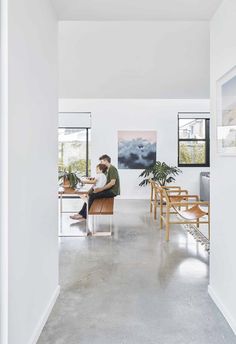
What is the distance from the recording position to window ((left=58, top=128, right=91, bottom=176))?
8.41m

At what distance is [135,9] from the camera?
2436mm

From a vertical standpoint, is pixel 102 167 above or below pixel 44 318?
above

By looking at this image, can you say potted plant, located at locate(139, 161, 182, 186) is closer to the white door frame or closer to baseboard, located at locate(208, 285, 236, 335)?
baseboard, located at locate(208, 285, 236, 335)

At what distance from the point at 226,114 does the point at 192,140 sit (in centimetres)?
621

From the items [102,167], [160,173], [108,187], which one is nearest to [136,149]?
[160,173]

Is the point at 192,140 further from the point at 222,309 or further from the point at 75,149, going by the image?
the point at 222,309

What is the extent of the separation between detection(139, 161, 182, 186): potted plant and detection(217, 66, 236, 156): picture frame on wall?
5.15 metres

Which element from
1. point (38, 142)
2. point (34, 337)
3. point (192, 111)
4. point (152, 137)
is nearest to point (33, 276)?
point (34, 337)

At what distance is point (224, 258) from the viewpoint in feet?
7.60

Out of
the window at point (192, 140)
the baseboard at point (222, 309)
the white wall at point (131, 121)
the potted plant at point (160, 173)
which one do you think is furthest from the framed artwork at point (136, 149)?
the baseboard at point (222, 309)

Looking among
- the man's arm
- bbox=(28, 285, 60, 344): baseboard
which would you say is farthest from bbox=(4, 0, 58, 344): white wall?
the man's arm

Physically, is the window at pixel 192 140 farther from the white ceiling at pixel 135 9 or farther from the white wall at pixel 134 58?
the white ceiling at pixel 135 9

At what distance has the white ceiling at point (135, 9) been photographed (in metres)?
2.33

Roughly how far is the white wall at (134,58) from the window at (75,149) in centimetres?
146
